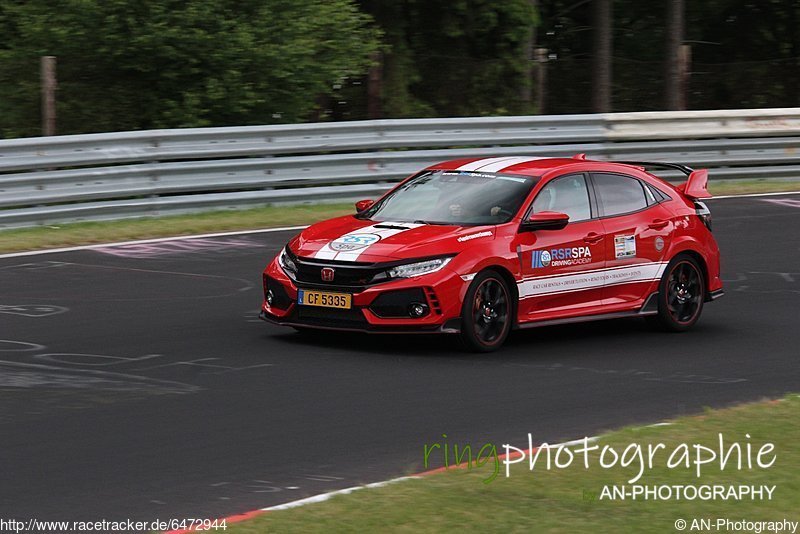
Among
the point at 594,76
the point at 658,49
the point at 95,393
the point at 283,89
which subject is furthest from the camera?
the point at 658,49

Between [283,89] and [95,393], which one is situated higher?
[283,89]

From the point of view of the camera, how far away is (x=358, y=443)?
8.22 metres

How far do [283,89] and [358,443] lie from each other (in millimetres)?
14093

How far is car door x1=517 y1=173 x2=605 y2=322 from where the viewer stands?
11.4 meters

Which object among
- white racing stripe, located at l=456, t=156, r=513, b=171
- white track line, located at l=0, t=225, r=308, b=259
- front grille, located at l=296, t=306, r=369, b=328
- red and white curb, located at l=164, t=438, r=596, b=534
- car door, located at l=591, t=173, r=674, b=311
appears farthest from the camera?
white track line, located at l=0, t=225, r=308, b=259

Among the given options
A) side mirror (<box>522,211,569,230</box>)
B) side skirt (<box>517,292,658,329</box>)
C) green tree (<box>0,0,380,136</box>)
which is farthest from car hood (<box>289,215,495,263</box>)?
green tree (<box>0,0,380,136</box>)

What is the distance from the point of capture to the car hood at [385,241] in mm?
10906

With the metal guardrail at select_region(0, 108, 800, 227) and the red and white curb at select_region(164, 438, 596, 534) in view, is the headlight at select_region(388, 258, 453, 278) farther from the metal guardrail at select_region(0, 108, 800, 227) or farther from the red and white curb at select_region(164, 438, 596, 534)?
the metal guardrail at select_region(0, 108, 800, 227)

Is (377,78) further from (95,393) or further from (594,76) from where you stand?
(95,393)

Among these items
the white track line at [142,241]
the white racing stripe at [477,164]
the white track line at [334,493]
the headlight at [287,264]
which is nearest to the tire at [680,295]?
the white racing stripe at [477,164]

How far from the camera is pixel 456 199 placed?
1184cm

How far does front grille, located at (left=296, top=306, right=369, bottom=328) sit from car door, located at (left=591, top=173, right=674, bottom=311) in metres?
2.27

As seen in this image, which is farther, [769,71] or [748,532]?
[769,71]

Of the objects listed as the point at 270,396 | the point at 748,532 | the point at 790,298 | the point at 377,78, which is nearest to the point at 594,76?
the point at 377,78
